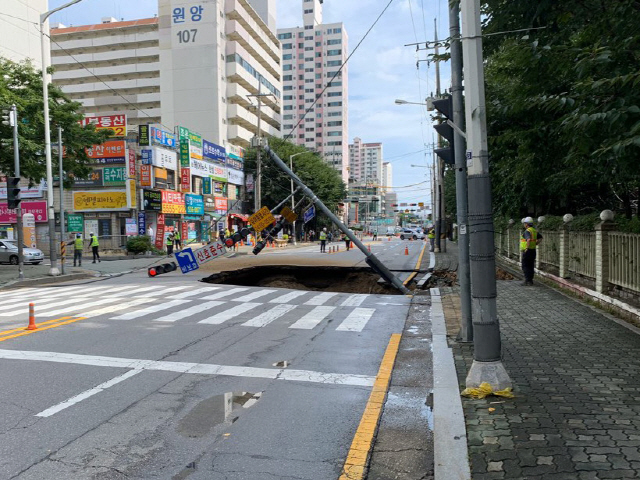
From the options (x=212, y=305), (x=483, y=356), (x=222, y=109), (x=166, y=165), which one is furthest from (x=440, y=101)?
(x=222, y=109)

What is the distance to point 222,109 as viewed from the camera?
214ft

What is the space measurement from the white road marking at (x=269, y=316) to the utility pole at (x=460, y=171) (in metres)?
3.95

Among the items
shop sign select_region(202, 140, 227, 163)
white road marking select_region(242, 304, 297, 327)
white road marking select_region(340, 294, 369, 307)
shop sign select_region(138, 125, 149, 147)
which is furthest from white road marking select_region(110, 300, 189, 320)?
shop sign select_region(202, 140, 227, 163)

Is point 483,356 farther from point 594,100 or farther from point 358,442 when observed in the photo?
point 594,100

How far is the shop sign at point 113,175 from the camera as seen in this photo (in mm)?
37062

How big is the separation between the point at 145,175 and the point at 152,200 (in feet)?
6.15

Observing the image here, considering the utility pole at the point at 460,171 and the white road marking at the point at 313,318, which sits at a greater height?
the utility pole at the point at 460,171

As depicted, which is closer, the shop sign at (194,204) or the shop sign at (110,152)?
the shop sign at (110,152)

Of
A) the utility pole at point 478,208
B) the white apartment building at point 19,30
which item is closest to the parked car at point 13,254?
the white apartment building at point 19,30

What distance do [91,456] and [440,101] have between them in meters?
6.09

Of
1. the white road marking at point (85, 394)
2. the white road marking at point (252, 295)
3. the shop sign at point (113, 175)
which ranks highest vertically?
the shop sign at point (113, 175)

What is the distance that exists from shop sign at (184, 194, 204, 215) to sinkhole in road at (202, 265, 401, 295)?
2159 centimetres

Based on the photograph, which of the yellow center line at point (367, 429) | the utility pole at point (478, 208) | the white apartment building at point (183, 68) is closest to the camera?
the yellow center line at point (367, 429)

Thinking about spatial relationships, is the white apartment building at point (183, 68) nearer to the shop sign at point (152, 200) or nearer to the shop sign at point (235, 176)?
the shop sign at point (235, 176)
